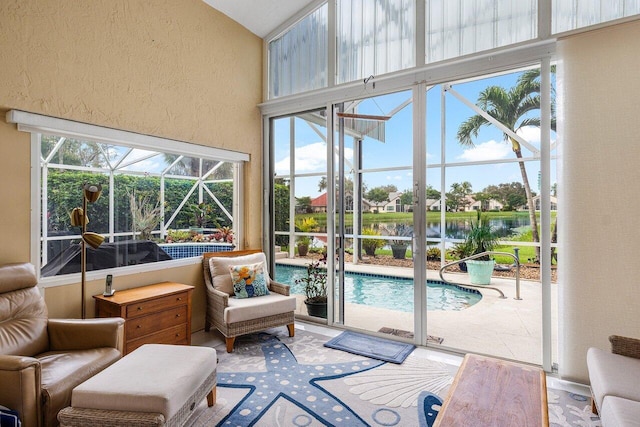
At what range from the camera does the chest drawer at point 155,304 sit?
2.84 metres

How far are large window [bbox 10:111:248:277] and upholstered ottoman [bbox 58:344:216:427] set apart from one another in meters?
1.36

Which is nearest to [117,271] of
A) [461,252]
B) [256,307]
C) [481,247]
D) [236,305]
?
[236,305]

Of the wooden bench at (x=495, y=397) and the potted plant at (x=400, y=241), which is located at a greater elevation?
the potted plant at (x=400, y=241)

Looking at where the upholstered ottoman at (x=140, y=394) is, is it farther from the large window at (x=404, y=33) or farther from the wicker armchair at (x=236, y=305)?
the large window at (x=404, y=33)

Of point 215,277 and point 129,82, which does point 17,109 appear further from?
point 215,277

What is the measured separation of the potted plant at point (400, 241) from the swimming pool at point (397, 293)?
0.86 feet

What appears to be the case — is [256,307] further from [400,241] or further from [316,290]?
[400,241]

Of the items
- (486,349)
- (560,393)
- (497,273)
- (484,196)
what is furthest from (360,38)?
(560,393)

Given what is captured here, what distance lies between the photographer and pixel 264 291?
376 cm

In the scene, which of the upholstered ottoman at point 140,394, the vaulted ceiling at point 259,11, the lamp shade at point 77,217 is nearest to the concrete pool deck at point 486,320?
the upholstered ottoman at point 140,394

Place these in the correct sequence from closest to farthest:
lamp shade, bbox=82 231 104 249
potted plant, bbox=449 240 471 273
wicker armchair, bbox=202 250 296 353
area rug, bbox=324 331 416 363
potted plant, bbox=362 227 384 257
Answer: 1. lamp shade, bbox=82 231 104 249
2. area rug, bbox=324 331 416 363
3. wicker armchair, bbox=202 250 296 353
4. potted plant, bbox=449 240 471 273
5. potted plant, bbox=362 227 384 257

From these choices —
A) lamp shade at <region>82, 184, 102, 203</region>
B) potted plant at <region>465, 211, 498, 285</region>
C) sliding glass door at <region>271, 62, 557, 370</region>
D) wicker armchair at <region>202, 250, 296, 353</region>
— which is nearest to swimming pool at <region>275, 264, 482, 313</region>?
sliding glass door at <region>271, 62, 557, 370</region>

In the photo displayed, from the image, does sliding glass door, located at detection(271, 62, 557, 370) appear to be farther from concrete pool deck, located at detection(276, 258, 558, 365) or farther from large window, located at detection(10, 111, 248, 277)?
large window, located at detection(10, 111, 248, 277)

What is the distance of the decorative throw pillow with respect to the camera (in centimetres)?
365
